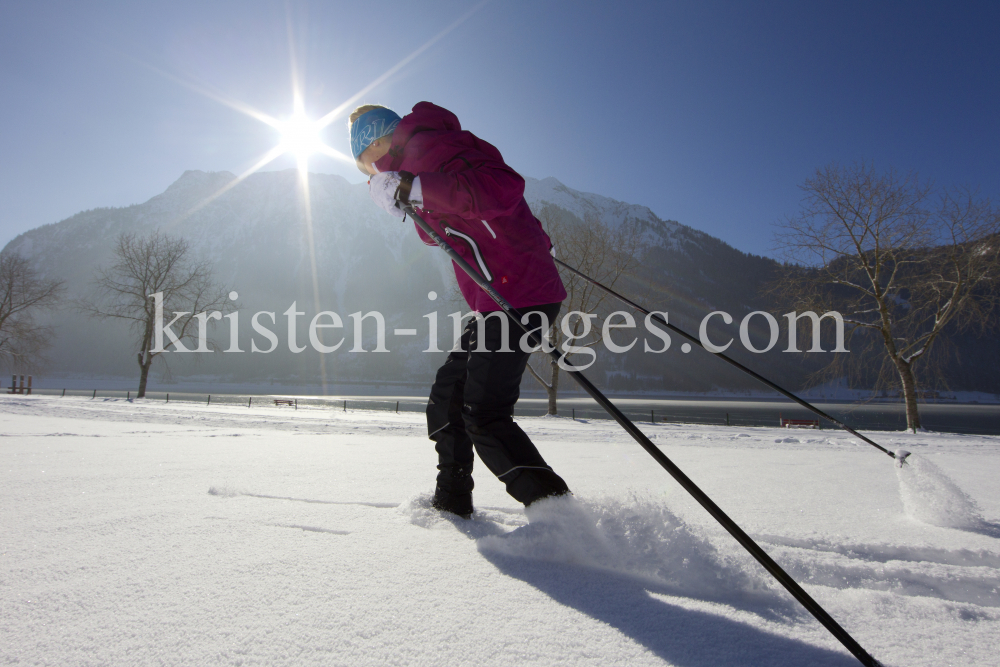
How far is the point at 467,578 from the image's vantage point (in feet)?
3.16

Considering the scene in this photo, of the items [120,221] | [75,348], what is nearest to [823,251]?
[75,348]

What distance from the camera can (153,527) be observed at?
3.84 ft

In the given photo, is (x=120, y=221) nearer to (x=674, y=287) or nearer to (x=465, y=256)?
(x=674, y=287)

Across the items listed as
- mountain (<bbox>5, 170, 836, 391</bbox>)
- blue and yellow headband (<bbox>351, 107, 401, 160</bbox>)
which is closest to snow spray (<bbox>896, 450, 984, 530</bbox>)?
blue and yellow headband (<bbox>351, 107, 401, 160</bbox>)

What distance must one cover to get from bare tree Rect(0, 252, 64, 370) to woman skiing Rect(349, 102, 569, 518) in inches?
1149

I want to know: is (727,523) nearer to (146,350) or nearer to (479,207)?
(479,207)

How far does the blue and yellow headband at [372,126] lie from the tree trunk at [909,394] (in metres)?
13.1

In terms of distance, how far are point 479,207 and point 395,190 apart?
0.33m

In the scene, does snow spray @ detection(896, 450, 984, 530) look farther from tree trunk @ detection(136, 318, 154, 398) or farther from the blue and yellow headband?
tree trunk @ detection(136, 318, 154, 398)

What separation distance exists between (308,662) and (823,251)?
15394mm

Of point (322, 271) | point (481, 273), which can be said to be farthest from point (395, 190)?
point (322, 271)

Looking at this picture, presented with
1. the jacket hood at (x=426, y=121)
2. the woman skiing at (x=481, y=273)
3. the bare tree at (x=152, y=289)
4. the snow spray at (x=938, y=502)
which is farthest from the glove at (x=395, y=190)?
the bare tree at (x=152, y=289)

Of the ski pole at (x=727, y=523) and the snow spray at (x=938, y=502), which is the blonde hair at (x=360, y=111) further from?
the snow spray at (x=938, y=502)

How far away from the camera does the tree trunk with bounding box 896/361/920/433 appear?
34.0 ft
